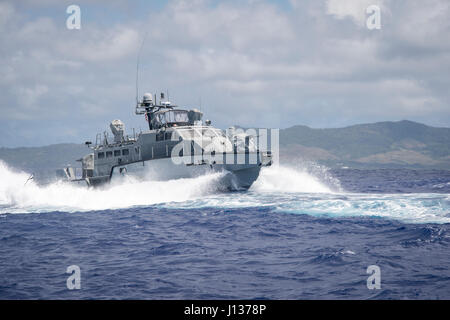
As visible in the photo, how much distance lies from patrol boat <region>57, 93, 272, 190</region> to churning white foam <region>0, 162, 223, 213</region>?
63 centimetres

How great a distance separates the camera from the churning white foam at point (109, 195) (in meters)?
27.3

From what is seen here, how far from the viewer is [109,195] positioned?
30047 mm

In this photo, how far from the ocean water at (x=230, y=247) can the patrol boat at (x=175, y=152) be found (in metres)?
1.58

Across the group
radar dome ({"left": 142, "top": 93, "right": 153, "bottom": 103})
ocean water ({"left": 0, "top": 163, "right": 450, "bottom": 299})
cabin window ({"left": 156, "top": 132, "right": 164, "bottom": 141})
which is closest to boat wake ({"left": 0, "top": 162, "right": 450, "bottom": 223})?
ocean water ({"left": 0, "top": 163, "right": 450, "bottom": 299})

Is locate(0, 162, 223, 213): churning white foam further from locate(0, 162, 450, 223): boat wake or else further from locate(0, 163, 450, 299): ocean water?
locate(0, 163, 450, 299): ocean water

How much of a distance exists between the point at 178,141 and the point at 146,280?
733 inches

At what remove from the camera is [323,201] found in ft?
74.8

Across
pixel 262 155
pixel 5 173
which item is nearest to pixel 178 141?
pixel 262 155

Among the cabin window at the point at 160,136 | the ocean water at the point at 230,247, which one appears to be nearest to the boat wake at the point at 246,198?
the ocean water at the point at 230,247

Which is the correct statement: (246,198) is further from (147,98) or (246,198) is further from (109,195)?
(147,98)

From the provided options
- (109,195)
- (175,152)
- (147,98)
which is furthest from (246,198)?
(147,98)

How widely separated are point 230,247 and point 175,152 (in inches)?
598
